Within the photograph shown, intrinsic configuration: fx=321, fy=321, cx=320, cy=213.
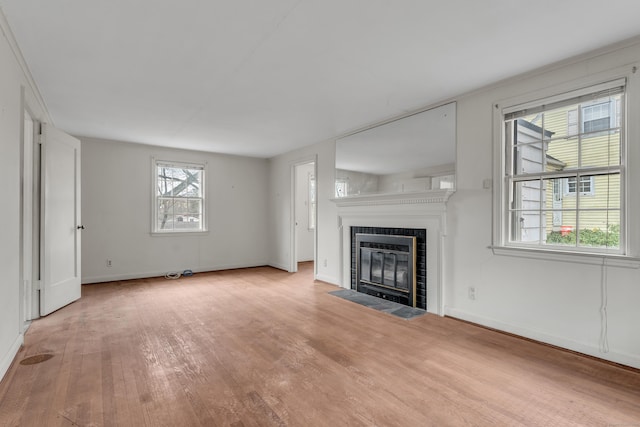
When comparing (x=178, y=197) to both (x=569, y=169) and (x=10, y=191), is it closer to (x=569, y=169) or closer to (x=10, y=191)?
(x=10, y=191)

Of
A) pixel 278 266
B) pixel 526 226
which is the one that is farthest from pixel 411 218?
pixel 278 266

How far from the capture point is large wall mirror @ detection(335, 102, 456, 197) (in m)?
3.51

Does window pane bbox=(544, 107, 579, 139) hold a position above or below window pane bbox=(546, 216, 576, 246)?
above

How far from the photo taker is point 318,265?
18.1 feet

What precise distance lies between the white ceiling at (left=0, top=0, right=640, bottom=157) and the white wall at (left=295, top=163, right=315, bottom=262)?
403 cm

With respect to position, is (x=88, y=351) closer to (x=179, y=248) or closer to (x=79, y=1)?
(x=79, y=1)

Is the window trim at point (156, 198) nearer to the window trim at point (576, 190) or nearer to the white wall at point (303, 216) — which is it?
the white wall at point (303, 216)

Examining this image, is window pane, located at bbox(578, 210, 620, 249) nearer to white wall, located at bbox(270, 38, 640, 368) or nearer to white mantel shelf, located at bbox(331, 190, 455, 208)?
white wall, located at bbox(270, 38, 640, 368)

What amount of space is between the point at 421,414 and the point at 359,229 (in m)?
3.03

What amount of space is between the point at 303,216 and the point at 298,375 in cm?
591

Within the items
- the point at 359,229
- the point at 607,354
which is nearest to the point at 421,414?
the point at 607,354

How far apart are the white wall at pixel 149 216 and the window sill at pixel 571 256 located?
489cm

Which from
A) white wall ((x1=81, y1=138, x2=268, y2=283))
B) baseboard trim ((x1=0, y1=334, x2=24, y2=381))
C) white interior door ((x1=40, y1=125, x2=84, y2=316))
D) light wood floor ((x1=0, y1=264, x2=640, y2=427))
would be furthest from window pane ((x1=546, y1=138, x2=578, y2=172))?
white wall ((x1=81, y1=138, x2=268, y2=283))

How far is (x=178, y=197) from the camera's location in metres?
6.04
